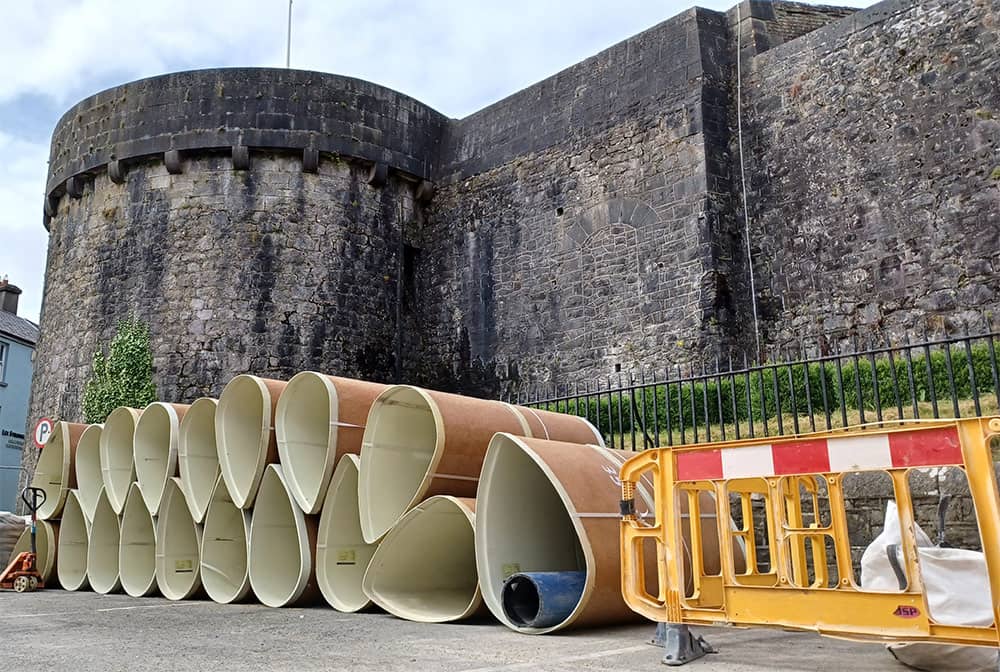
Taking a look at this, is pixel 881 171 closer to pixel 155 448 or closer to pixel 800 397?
pixel 800 397

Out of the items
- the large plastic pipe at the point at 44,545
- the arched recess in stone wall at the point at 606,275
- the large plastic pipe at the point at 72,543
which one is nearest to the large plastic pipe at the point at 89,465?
the large plastic pipe at the point at 72,543

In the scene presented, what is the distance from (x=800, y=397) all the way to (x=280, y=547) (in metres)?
5.20

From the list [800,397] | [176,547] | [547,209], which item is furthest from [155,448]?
[547,209]

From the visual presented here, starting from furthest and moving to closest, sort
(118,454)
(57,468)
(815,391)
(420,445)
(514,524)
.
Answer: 1. (57,468)
2. (815,391)
3. (118,454)
4. (420,445)
5. (514,524)

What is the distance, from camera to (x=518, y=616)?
475cm

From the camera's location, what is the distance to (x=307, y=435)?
659 centimetres

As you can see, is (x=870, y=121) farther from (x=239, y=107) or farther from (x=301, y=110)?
(x=239, y=107)

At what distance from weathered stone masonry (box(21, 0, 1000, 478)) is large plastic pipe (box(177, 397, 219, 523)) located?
5961 mm

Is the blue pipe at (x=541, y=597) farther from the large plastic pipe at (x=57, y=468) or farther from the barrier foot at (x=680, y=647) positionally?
the large plastic pipe at (x=57, y=468)

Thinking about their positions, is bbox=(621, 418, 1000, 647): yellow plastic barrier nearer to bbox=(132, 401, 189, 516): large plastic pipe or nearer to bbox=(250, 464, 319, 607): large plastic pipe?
bbox=(250, 464, 319, 607): large plastic pipe

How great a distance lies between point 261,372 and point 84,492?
497cm

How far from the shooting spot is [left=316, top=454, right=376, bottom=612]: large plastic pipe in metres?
5.94

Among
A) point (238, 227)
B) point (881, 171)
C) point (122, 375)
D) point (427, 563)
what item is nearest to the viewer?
point (427, 563)

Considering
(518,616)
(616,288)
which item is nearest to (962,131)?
(616,288)
